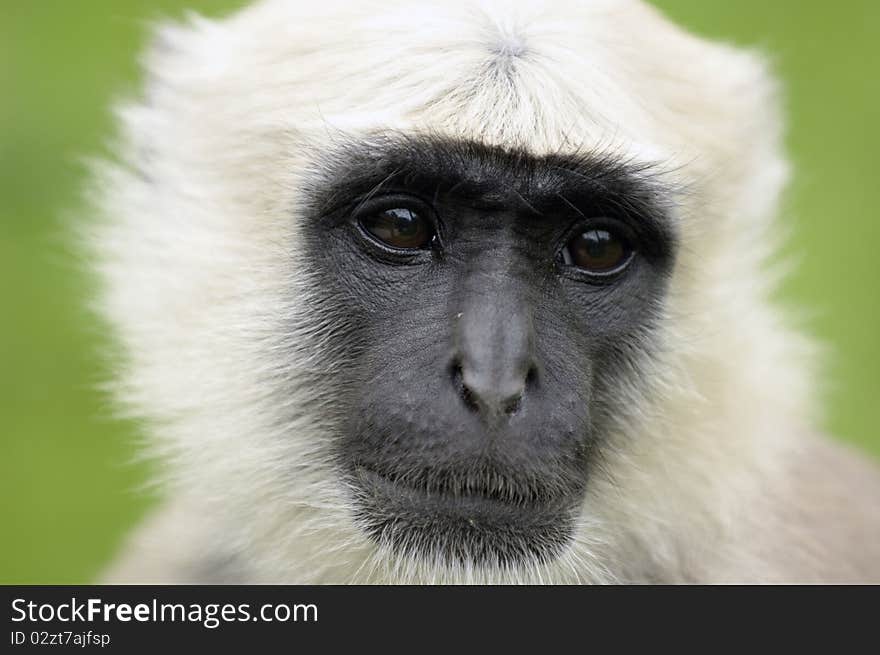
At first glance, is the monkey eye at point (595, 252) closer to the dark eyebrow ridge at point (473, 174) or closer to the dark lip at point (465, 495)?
the dark eyebrow ridge at point (473, 174)

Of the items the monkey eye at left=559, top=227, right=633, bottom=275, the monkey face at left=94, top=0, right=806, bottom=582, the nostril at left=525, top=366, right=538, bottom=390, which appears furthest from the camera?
the monkey eye at left=559, top=227, right=633, bottom=275

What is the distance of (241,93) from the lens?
5129 mm

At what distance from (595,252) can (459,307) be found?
0.69 m

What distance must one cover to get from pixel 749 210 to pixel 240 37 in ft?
7.25

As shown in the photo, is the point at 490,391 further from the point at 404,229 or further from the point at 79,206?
the point at 79,206

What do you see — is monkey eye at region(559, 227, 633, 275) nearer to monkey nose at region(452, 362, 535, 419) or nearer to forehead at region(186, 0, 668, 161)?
forehead at region(186, 0, 668, 161)

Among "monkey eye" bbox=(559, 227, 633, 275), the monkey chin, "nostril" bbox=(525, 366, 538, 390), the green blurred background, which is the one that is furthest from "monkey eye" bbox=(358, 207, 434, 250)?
the green blurred background

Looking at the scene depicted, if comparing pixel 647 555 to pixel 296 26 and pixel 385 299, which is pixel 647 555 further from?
pixel 296 26

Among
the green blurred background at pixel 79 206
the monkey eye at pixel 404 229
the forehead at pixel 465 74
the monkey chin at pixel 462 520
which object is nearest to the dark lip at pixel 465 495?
the monkey chin at pixel 462 520

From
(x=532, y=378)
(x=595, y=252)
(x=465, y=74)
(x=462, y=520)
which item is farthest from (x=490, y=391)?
(x=465, y=74)

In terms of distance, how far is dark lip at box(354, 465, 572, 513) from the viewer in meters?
4.39

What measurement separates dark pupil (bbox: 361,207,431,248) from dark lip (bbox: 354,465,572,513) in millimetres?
803

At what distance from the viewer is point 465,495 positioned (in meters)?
4.42
